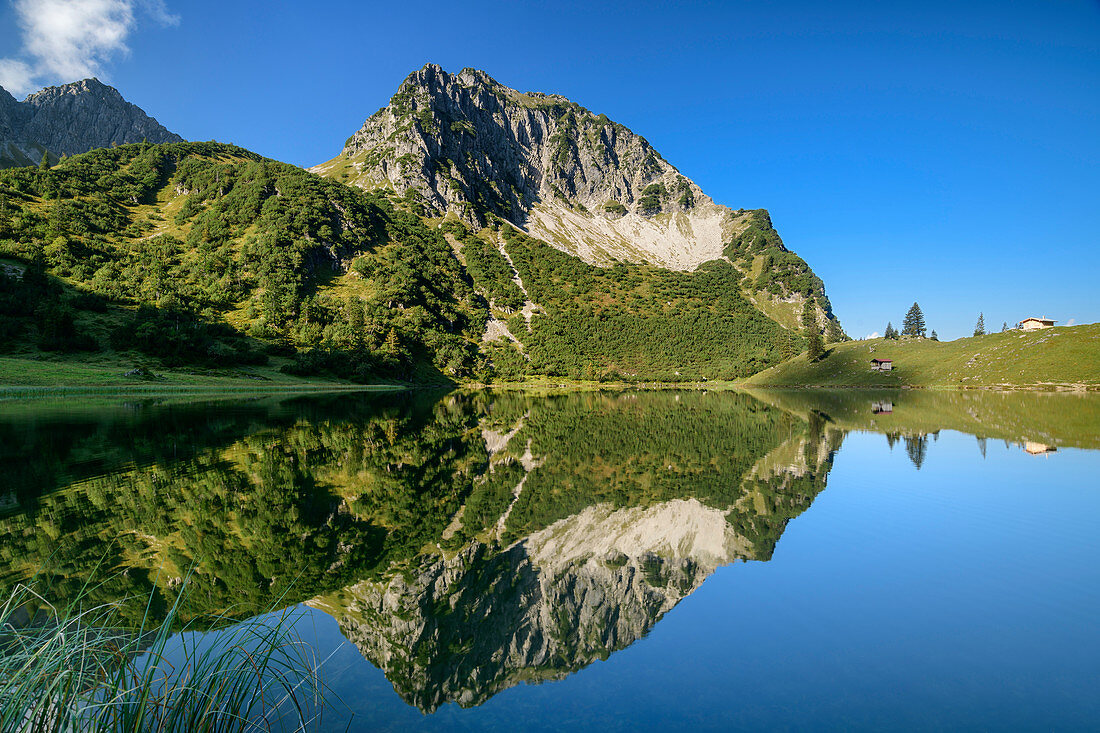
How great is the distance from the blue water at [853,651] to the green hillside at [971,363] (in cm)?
9184

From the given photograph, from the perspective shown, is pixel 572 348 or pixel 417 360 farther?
pixel 572 348

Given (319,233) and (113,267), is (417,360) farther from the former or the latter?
(113,267)

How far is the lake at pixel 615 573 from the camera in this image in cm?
593

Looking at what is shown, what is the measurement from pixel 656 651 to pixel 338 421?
3293 centimetres

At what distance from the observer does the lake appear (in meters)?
5.93

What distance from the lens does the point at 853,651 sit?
6.78m

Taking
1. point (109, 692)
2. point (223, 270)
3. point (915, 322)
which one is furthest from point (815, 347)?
point (223, 270)

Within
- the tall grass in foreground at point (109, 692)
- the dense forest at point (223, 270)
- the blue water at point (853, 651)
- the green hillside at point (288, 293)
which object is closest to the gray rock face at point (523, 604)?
the blue water at point (853, 651)

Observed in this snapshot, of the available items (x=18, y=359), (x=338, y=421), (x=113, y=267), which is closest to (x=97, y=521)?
(x=338, y=421)

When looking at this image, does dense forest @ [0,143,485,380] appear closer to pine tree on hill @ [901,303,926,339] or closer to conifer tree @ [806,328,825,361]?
conifer tree @ [806,328,825,361]

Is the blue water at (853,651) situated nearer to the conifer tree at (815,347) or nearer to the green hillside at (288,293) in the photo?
the green hillside at (288,293)

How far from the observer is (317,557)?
10.2 metres

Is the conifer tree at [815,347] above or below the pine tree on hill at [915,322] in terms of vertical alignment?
below

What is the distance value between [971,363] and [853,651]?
110324 millimetres
